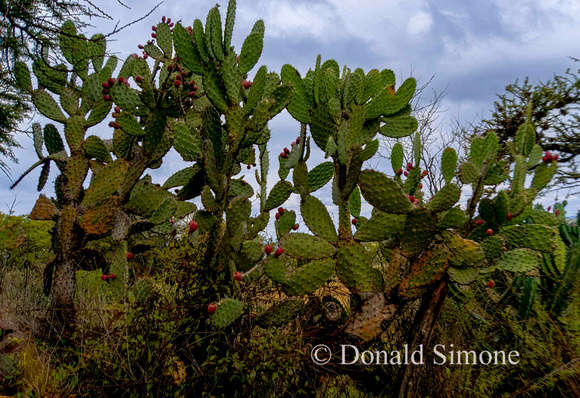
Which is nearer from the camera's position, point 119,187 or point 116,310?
point 116,310

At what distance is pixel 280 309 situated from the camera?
2660 mm

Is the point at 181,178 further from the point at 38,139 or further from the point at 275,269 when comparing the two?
the point at 38,139

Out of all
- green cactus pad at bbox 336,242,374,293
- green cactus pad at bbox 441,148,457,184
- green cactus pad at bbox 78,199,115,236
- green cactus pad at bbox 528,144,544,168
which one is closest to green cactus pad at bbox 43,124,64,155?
green cactus pad at bbox 78,199,115,236

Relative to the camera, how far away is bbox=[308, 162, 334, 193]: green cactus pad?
292cm

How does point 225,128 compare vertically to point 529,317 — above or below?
above

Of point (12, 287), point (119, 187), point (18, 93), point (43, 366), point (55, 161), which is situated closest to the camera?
point (43, 366)

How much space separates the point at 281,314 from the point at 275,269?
295 millimetres

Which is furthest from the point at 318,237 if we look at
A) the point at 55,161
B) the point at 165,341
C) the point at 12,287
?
the point at 12,287

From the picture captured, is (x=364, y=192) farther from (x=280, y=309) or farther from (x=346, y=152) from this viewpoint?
(x=280, y=309)

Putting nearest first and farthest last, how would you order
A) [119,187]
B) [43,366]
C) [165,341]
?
[165,341]
[43,366]
[119,187]

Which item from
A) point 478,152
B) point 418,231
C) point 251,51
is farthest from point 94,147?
point 478,152

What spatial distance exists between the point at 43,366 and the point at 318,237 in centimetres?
189

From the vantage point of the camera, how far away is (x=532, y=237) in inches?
132

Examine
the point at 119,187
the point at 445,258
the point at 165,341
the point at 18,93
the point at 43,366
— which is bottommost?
the point at 43,366
